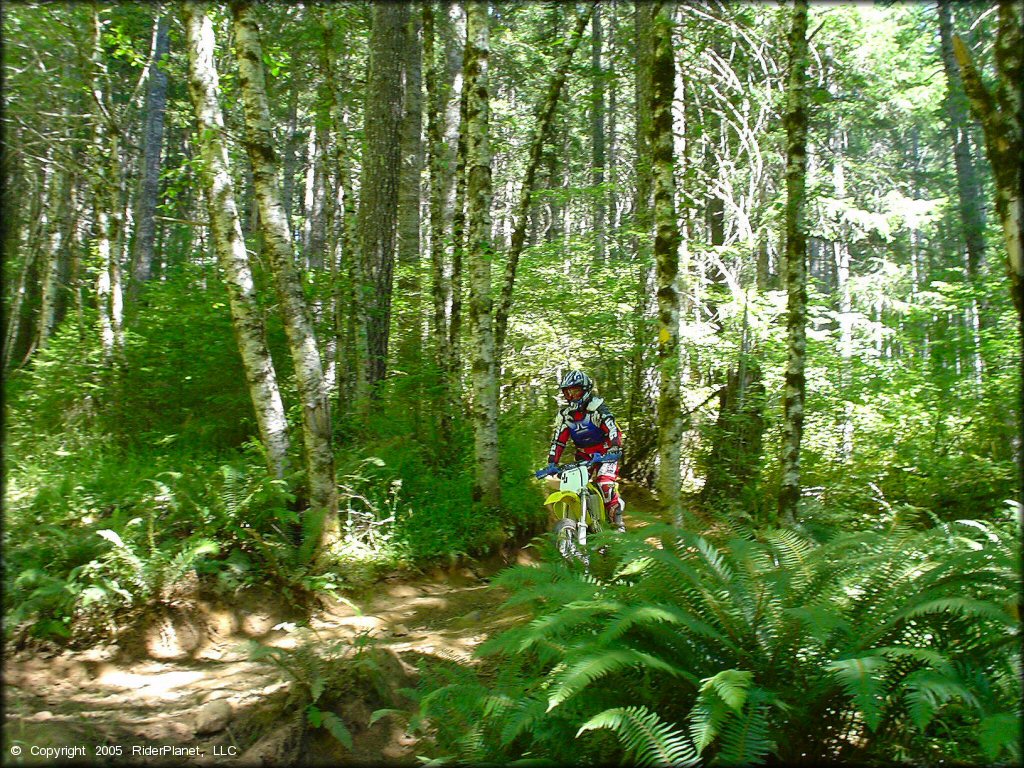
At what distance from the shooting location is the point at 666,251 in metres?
7.54

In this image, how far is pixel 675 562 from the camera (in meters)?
4.08

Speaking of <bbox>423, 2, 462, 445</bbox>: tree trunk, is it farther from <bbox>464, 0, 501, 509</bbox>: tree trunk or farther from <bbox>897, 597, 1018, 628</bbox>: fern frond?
<bbox>897, 597, 1018, 628</bbox>: fern frond

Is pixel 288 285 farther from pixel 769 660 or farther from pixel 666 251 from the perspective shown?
pixel 769 660

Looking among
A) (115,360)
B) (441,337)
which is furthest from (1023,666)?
(115,360)

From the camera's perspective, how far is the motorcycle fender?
743cm

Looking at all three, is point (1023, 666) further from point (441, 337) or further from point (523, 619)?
point (441, 337)

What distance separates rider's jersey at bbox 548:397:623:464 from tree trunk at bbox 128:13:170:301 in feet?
36.1

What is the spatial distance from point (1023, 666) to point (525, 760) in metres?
2.54

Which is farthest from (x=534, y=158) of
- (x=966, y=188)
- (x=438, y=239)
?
(x=966, y=188)

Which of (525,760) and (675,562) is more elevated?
(675,562)

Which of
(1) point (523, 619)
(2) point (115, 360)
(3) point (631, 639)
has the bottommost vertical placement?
(1) point (523, 619)

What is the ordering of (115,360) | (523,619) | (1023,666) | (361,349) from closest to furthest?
(1023,666) → (523,619) → (115,360) → (361,349)

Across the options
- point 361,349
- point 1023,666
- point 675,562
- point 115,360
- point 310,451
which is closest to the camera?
point 1023,666

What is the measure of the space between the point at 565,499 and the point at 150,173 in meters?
13.2
